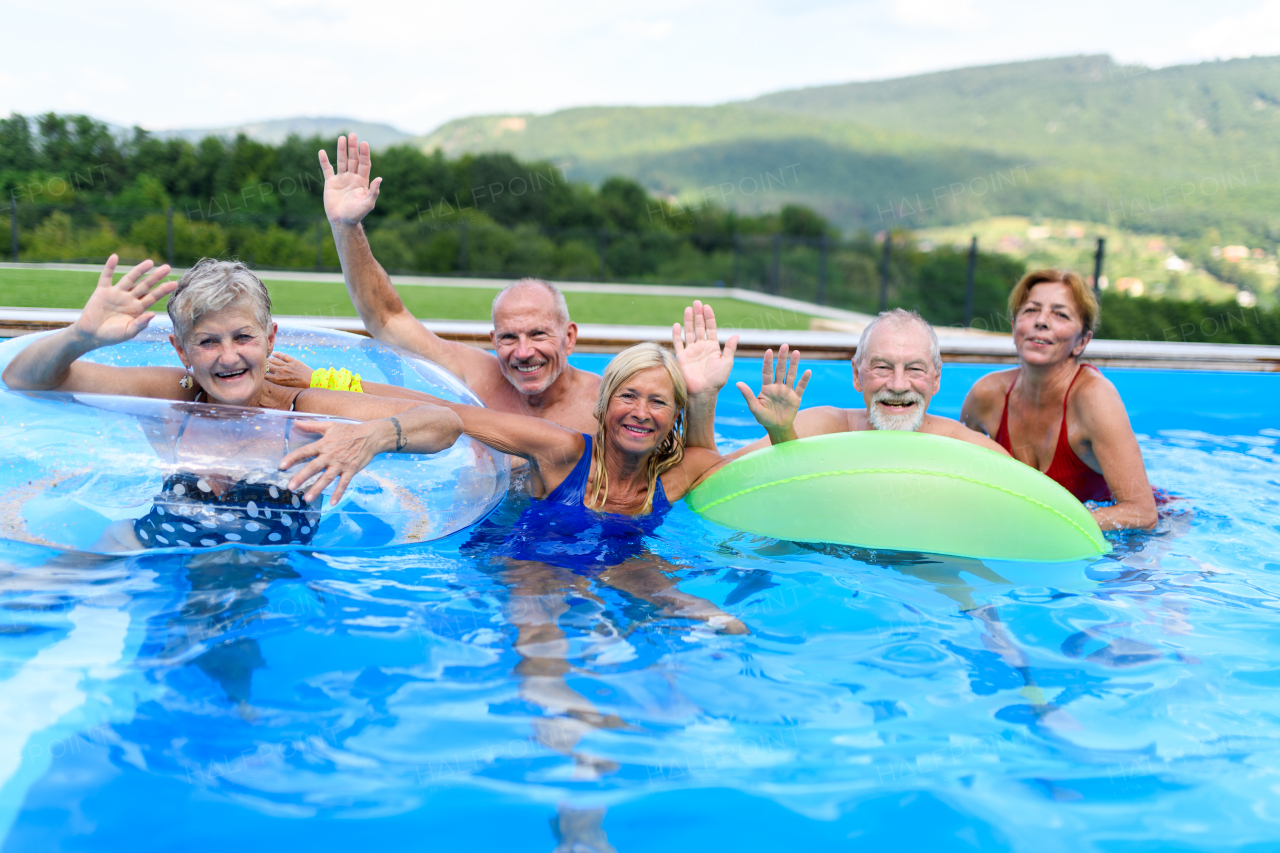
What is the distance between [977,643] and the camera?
8.87ft

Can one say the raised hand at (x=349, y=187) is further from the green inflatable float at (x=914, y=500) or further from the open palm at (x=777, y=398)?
the green inflatable float at (x=914, y=500)

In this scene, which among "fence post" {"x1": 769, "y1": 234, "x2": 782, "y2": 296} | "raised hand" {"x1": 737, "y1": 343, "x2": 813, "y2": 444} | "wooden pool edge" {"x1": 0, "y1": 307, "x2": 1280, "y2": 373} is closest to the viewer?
"raised hand" {"x1": 737, "y1": 343, "x2": 813, "y2": 444}

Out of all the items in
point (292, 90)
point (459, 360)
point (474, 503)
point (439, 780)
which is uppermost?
point (292, 90)

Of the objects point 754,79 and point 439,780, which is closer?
point 439,780

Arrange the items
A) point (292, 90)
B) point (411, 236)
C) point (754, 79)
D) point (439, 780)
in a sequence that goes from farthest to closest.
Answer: point (754, 79) < point (292, 90) < point (411, 236) < point (439, 780)

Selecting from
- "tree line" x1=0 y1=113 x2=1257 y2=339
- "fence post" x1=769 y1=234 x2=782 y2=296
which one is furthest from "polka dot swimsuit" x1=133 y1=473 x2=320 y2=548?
"fence post" x1=769 y1=234 x2=782 y2=296

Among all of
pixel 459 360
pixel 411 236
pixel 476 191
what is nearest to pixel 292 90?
pixel 476 191

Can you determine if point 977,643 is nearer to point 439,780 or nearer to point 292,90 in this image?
point 439,780

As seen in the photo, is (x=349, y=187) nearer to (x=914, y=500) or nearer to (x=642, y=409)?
(x=642, y=409)

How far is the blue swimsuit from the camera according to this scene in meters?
3.13

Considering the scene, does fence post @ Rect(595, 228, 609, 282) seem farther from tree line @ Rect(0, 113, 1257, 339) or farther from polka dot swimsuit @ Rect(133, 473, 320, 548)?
polka dot swimsuit @ Rect(133, 473, 320, 548)

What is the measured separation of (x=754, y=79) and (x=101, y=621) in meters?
70.2

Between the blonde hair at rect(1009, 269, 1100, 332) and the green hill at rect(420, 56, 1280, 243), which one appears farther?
the green hill at rect(420, 56, 1280, 243)

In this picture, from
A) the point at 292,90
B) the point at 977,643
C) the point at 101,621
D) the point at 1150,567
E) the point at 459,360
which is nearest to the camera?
the point at 101,621
